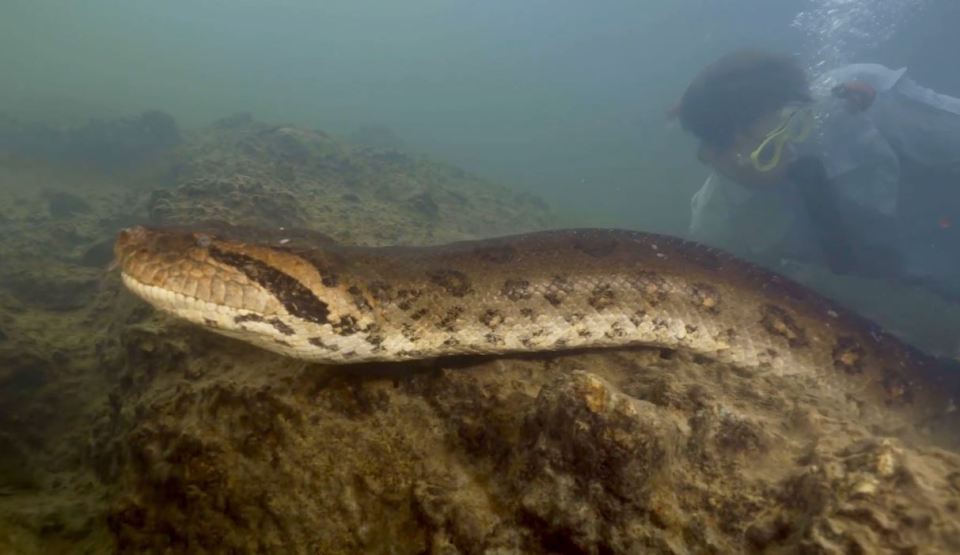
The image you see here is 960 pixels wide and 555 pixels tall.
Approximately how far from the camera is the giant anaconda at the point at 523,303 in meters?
3.30

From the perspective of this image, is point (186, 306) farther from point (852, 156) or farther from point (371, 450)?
point (852, 156)

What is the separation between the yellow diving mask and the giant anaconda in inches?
196

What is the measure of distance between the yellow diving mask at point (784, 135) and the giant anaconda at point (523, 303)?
499cm

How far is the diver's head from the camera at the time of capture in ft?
31.5

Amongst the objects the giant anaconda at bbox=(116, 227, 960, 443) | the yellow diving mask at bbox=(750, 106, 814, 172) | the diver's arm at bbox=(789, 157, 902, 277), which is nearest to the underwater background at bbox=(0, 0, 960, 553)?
the giant anaconda at bbox=(116, 227, 960, 443)

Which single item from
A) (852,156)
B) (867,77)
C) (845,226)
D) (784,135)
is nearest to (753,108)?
(784,135)

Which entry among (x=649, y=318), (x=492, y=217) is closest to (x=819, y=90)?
(x=492, y=217)

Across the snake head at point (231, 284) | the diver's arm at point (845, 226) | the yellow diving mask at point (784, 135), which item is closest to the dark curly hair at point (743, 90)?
the yellow diving mask at point (784, 135)

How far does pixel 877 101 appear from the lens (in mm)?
9461

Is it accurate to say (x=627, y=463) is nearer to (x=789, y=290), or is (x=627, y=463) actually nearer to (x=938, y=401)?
(x=789, y=290)

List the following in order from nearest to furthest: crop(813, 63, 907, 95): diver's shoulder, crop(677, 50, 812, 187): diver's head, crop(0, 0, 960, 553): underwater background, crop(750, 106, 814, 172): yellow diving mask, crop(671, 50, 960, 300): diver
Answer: crop(0, 0, 960, 553): underwater background, crop(671, 50, 960, 300): diver, crop(750, 106, 814, 172): yellow diving mask, crop(677, 50, 812, 187): diver's head, crop(813, 63, 907, 95): diver's shoulder

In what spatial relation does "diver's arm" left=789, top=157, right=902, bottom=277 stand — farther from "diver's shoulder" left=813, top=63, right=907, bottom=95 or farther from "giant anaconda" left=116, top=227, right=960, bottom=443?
"giant anaconda" left=116, top=227, right=960, bottom=443

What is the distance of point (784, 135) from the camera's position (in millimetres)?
9227

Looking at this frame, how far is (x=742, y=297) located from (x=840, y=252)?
6358 millimetres
